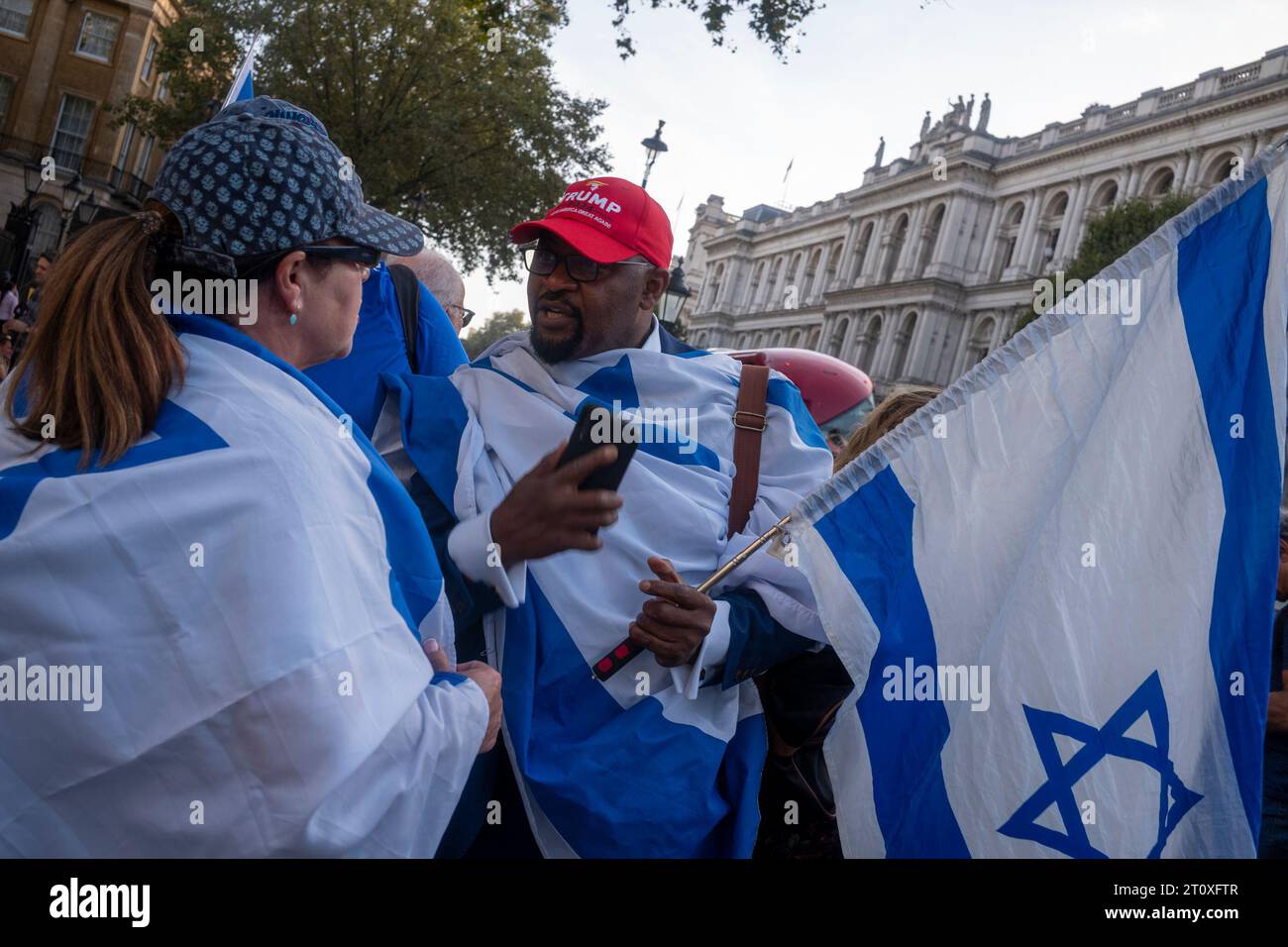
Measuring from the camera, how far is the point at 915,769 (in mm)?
2078

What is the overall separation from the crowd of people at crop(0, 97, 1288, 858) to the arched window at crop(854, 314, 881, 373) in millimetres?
53845

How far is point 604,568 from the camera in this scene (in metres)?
2.25

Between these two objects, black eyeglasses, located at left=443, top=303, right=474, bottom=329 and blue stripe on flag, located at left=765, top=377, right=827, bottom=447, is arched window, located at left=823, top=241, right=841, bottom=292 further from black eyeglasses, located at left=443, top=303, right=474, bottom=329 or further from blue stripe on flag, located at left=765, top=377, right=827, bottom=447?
blue stripe on flag, located at left=765, top=377, right=827, bottom=447

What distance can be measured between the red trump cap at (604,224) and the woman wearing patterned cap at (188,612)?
1.05m

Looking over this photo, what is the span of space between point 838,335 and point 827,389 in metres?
55.1

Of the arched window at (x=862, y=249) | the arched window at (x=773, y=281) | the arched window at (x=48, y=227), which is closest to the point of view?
the arched window at (x=48, y=227)

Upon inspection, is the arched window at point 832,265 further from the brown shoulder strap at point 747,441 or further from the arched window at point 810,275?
the brown shoulder strap at point 747,441

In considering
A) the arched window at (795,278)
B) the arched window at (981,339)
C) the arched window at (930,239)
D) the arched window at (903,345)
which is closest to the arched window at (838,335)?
the arched window at (903,345)

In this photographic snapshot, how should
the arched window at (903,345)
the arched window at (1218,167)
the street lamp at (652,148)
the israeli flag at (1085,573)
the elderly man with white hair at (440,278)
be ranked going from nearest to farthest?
1. the israeli flag at (1085,573)
2. the elderly man with white hair at (440,278)
3. the street lamp at (652,148)
4. the arched window at (1218,167)
5. the arched window at (903,345)

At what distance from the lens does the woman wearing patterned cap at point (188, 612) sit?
132cm

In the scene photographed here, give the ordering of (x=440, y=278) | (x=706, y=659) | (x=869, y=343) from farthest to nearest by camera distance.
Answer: (x=869, y=343), (x=440, y=278), (x=706, y=659)

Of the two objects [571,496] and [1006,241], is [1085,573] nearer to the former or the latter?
[571,496]

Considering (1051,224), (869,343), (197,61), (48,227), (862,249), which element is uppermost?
(862,249)

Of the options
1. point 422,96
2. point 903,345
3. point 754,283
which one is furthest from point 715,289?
point 422,96
